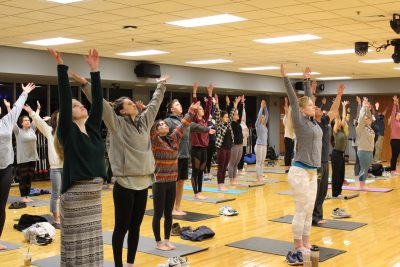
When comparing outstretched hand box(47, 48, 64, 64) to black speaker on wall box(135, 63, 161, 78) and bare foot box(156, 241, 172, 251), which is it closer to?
bare foot box(156, 241, 172, 251)

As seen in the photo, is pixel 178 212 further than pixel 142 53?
No

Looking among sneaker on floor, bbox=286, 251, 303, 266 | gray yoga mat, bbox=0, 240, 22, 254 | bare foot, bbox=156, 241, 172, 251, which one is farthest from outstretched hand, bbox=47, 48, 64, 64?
gray yoga mat, bbox=0, 240, 22, 254

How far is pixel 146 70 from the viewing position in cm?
1125

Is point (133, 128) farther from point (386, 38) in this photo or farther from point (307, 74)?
point (386, 38)

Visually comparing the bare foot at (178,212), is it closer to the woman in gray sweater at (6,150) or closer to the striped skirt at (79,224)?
the woman in gray sweater at (6,150)

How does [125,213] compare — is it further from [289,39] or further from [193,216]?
[289,39]

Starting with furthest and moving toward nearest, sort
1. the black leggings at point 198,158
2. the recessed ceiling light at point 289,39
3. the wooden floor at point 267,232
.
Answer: the recessed ceiling light at point 289,39 → the black leggings at point 198,158 → the wooden floor at point 267,232

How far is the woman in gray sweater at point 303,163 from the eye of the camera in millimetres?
4516

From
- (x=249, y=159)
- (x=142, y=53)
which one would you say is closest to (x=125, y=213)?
(x=142, y=53)

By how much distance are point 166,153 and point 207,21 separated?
2.80 metres

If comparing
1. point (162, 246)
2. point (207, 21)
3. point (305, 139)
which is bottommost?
point (162, 246)

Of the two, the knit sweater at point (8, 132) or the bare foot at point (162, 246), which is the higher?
the knit sweater at point (8, 132)

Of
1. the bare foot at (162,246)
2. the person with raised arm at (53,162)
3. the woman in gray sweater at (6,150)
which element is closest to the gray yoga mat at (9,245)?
the woman in gray sweater at (6,150)

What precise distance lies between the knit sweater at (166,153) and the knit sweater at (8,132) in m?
1.33
